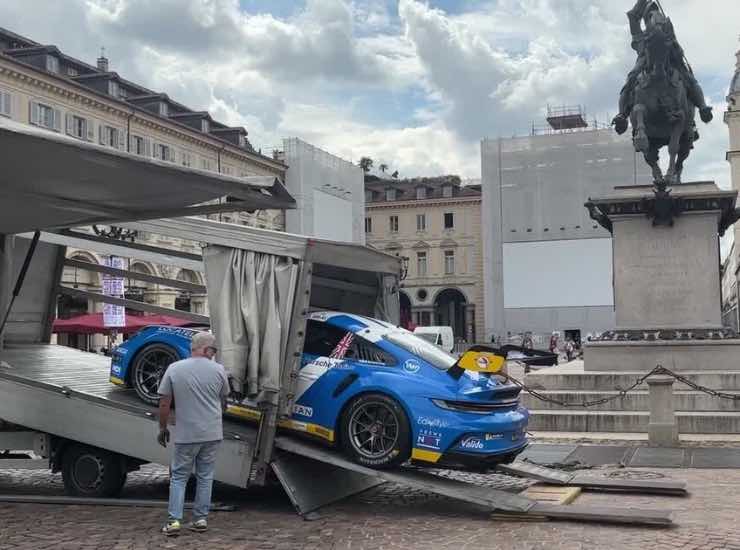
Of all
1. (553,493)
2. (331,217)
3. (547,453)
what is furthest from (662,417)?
(331,217)

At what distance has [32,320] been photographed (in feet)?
42.1

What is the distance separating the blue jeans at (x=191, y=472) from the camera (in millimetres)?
7906

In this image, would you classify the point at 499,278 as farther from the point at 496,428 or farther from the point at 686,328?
the point at 496,428

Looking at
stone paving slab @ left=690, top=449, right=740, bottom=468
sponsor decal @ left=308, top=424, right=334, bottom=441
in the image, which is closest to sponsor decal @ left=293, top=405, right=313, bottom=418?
sponsor decal @ left=308, top=424, right=334, bottom=441

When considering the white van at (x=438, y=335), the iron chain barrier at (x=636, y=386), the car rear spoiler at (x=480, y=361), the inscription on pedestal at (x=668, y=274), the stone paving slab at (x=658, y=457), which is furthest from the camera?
the white van at (x=438, y=335)

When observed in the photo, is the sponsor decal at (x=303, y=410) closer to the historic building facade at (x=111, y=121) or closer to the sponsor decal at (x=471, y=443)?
the sponsor decal at (x=471, y=443)

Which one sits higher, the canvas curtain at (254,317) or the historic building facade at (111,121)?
the historic building facade at (111,121)

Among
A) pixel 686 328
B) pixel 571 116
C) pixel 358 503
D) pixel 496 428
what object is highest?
pixel 571 116

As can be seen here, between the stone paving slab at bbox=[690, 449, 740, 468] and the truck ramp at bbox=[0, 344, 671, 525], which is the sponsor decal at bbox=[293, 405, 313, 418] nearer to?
the truck ramp at bbox=[0, 344, 671, 525]

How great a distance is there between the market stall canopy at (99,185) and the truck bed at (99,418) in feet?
5.88

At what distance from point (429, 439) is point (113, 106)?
47282 millimetres

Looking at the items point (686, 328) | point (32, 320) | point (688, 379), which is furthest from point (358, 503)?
point (686, 328)

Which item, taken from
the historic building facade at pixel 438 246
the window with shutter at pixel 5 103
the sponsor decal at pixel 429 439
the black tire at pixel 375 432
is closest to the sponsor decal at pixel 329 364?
the black tire at pixel 375 432

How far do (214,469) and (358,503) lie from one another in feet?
5.39
